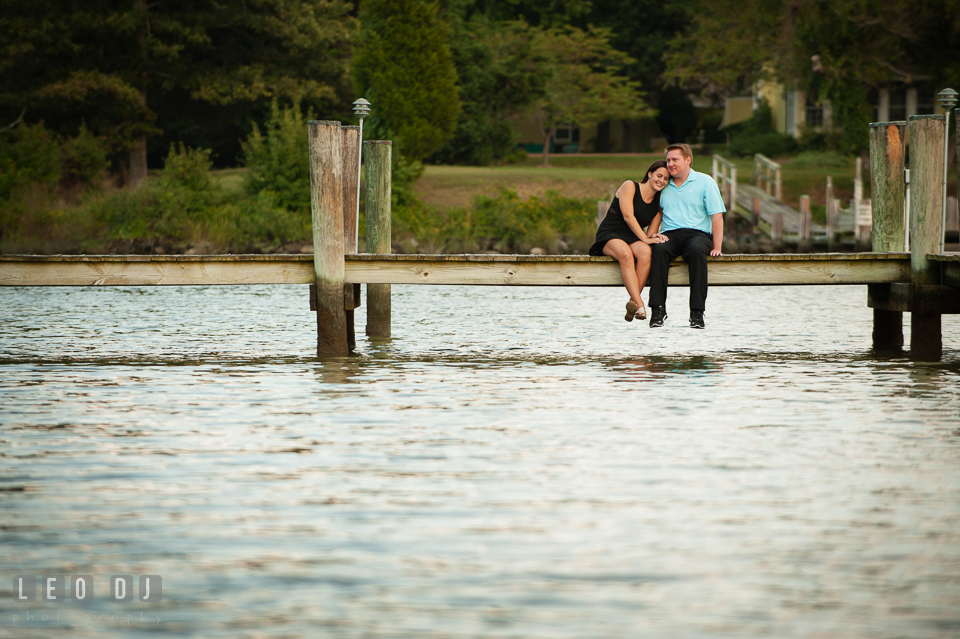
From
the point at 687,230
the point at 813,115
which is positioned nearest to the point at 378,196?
the point at 687,230

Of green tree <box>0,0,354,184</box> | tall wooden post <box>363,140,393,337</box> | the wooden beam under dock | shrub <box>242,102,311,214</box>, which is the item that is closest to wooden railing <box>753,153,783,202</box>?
shrub <box>242,102,311,214</box>

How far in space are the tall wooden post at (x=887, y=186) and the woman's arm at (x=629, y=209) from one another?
2547 millimetres

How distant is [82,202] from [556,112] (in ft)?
64.8

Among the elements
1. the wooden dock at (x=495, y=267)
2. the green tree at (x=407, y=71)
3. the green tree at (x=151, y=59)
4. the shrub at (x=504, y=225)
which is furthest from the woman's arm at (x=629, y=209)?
the green tree at (x=151, y=59)

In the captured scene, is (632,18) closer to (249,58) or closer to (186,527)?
(249,58)

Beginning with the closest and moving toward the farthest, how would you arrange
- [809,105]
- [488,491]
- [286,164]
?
[488,491]
[286,164]
[809,105]

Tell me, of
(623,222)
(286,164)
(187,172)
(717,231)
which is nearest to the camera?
(717,231)

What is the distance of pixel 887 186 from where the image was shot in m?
12.4

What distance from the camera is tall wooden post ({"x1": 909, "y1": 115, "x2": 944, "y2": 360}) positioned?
38.5 feet

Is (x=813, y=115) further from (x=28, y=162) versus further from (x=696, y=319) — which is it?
(x=696, y=319)

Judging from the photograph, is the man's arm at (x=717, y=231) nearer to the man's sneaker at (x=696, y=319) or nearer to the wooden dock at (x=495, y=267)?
the wooden dock at (x=495, y=267)

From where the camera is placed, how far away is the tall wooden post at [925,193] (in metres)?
11.8

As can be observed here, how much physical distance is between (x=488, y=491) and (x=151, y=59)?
3451 cm

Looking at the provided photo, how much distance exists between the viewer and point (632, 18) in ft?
170
